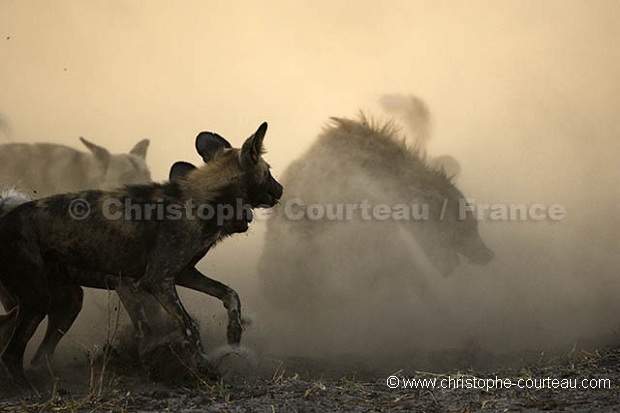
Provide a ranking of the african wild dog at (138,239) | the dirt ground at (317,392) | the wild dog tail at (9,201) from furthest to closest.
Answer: the wild dog tail at (9,201) < the african wild dog at (138,239) < the dirt ground at (317,392)

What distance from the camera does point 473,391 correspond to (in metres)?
5.91

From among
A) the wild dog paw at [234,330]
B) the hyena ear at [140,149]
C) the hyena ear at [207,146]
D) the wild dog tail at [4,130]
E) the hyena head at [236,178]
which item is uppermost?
the wild dog tail at [4,130]

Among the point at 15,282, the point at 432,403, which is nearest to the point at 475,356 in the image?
the point at 432,403

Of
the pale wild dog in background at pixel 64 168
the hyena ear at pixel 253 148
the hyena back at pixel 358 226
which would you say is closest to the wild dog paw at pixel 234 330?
the hyena ear at pixel 253 148

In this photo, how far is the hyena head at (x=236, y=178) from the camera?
6.89 metres

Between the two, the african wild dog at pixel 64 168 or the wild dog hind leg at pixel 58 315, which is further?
the african wild dog at pixel 64 168

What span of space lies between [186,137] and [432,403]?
963 centimetres

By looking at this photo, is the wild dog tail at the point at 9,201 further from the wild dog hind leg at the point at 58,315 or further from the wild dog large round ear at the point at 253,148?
the wild dog large round ear at the point at 253,148

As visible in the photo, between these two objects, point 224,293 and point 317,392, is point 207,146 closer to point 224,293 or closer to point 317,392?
point 224,293

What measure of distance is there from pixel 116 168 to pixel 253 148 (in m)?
4.59

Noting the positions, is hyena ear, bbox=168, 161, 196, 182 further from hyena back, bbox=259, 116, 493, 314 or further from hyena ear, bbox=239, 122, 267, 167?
hyena back, bbox=259, 116, 493, 314

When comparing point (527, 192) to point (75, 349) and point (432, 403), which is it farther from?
point (432, 403)

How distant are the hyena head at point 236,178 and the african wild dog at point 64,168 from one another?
394 centimetres

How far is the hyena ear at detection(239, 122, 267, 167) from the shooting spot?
6.75 metres
